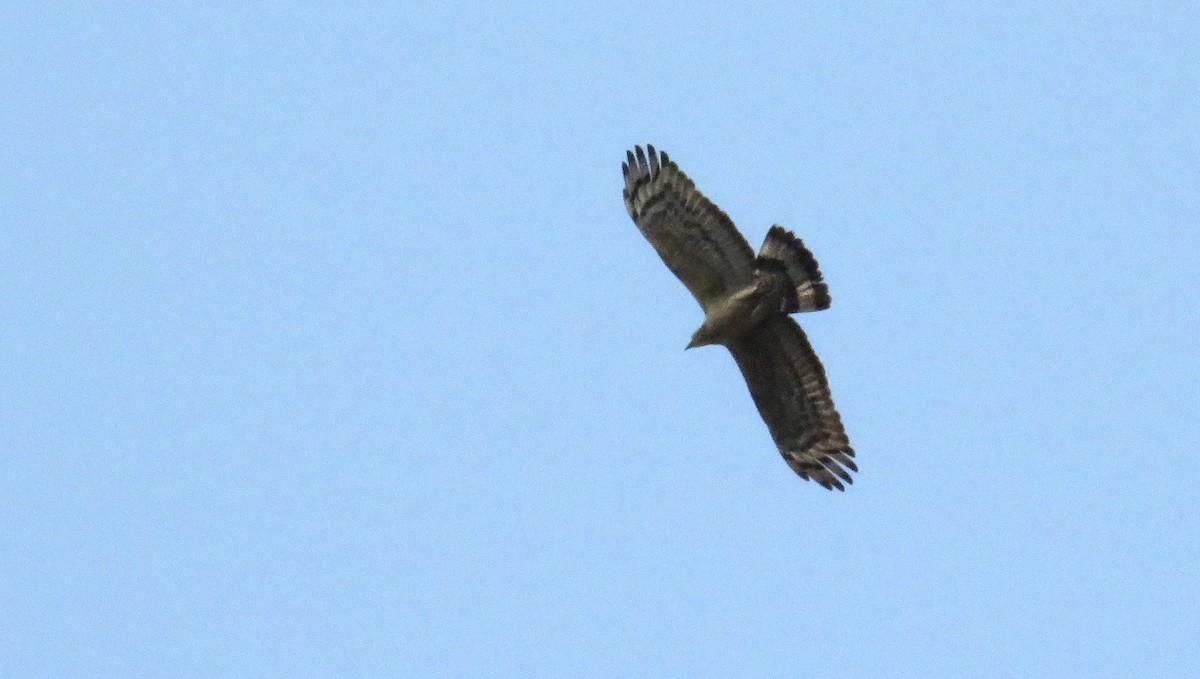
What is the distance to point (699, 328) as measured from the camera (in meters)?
19.6

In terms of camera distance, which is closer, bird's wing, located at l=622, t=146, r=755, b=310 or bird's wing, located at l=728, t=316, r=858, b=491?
bird's wing, located at l=622, t=146, r=755, b=310

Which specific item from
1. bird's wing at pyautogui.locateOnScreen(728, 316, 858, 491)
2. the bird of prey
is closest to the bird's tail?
the bird of prey

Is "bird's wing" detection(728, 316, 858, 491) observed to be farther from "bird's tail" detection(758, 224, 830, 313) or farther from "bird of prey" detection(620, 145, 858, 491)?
"bird's tail" detection(758, 224, 830, 313)

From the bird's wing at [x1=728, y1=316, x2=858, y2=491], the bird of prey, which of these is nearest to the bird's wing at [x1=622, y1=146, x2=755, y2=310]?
the bird of prey

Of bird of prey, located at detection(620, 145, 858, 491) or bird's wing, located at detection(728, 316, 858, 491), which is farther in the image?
bird's wing, located at detection(728, 316, 858, 491)

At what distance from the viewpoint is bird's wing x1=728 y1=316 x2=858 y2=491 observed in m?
19.8

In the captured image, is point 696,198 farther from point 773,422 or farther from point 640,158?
point 773,422

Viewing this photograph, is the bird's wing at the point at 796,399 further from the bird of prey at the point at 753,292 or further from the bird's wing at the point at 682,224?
the bird's wing at the point at 682,224

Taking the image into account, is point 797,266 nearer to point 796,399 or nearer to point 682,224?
point 682,224

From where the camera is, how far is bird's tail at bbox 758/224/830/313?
19.0 meters

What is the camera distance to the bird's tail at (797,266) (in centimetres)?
1895

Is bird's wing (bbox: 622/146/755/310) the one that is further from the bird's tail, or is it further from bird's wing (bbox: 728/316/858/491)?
bird's wing (bbox: 728/316/858/491)

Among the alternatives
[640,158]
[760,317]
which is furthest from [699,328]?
[640,158]

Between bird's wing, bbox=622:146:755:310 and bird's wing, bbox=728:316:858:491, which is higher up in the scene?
bird's wing, bbox=622:146:755:310
